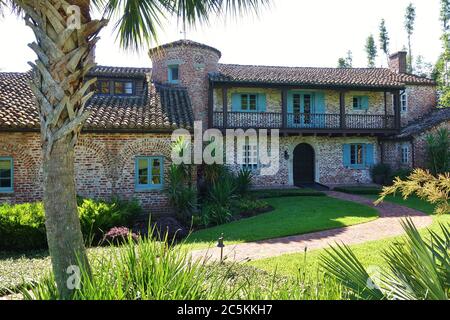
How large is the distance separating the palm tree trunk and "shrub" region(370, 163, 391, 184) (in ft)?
65.8

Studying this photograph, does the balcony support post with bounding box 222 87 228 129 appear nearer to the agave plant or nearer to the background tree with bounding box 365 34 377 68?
the agave plant

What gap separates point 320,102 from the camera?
67.6 feet

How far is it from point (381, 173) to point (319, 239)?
13458mm

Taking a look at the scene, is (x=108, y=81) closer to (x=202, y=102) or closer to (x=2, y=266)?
(x=202, y=102)

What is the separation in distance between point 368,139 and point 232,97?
377 inches

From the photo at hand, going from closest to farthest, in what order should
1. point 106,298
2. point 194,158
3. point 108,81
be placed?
1. point 106,298
2. point 194,158
3. point 108,81

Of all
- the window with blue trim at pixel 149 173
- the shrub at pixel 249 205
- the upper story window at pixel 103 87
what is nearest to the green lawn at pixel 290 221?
the shrub at pixel 249 205

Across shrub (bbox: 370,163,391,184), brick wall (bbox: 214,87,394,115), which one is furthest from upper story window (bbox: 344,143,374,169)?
brick wall (bbox: 214,87,394,115)

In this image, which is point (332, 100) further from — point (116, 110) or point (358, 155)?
point (116, 110)

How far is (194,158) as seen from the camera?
12.5 meters

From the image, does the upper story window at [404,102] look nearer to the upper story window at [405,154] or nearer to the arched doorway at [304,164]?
the upper story window at [405,154]

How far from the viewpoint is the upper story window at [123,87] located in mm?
16312

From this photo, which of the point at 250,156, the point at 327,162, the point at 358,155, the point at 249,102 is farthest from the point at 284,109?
the point at 358,155
